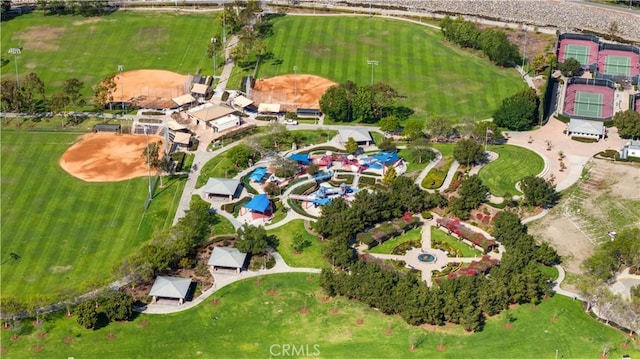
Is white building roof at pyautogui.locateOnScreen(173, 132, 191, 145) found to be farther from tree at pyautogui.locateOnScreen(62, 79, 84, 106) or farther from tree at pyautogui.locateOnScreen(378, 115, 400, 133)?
tree at pyautogui.locateOnScreen(378, 115, 400, 133)

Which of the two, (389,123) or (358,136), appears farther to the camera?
(389,123)

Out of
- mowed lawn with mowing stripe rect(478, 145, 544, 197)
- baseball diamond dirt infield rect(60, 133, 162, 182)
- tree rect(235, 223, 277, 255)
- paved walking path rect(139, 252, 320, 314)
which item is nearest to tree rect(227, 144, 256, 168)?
baseball diamond dirt infield rect(60, 133, 162, 182)

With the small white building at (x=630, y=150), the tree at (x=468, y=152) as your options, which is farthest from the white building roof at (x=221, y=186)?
the small white building at (x=630, y=150)

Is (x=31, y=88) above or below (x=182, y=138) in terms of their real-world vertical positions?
above

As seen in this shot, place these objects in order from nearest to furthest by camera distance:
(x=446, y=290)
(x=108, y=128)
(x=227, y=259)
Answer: (x=446, y=290) → (x=227, y=259) → (x=108, y=128)

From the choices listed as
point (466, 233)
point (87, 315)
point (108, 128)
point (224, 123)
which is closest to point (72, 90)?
point (108, 128)

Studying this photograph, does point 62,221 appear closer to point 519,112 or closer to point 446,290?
point 446,290

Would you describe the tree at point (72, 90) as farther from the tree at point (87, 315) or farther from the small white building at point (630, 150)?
the small white building at point (630, 150)
